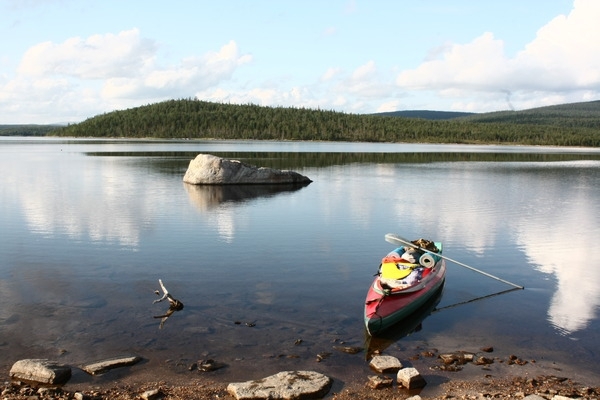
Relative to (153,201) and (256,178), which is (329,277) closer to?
(153,201)

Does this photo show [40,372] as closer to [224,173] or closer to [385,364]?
[385,364]

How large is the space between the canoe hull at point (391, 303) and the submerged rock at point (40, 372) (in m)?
7.20

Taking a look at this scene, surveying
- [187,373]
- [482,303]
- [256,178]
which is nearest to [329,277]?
[482,303]

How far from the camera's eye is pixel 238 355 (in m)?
13.1

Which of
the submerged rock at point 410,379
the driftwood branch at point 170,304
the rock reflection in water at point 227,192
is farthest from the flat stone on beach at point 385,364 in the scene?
the rock reflection in water at point 227,192

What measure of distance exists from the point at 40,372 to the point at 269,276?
9.26 meters

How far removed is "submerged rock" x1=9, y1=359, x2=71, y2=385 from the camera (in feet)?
37.6

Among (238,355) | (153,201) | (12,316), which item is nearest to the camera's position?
(238,355)

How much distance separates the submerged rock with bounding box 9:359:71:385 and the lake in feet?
2.21

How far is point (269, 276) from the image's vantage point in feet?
64.7

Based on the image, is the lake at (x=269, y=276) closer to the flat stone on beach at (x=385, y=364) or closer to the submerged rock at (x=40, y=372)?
the flat stone on beach at (x=385, y=364)

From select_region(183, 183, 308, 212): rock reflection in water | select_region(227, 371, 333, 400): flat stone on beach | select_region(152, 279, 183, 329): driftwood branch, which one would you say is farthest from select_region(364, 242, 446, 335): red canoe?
select_region(183, 183, 308, 212): rock reflection in water

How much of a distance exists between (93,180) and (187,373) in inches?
1672

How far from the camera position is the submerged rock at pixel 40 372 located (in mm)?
11461
